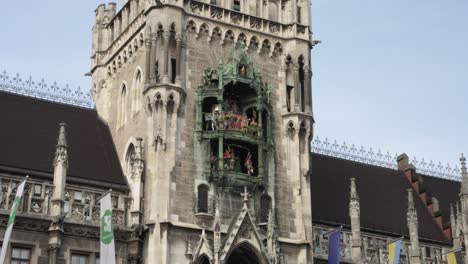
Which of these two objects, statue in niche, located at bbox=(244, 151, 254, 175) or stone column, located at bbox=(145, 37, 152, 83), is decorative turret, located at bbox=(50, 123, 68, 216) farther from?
statue in niche, located at bbox=(244, 151, 254, 175)

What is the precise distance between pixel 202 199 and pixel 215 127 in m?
3.43

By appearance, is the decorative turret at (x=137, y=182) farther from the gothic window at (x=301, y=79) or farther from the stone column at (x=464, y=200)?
the stone column at (x=464, y=200)

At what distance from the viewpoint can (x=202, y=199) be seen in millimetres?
39312

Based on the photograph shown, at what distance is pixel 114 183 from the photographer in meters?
40.6

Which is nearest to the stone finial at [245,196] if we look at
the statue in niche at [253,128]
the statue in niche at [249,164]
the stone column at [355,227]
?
the statue in niche at [249,164]

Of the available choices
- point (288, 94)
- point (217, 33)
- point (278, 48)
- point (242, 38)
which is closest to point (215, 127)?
point (217, 33)

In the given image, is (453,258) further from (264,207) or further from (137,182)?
(137,182)

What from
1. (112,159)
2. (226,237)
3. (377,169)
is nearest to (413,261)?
(377,169)

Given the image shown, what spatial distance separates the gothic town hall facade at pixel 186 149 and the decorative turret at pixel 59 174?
2.0 inches

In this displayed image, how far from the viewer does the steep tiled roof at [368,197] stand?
47688 millimetres

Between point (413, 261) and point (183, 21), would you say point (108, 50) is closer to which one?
point (183, 21)

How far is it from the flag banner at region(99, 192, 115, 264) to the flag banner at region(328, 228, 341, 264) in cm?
1154

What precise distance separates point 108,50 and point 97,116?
3612mm

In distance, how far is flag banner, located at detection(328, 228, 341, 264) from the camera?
41.1 metres
